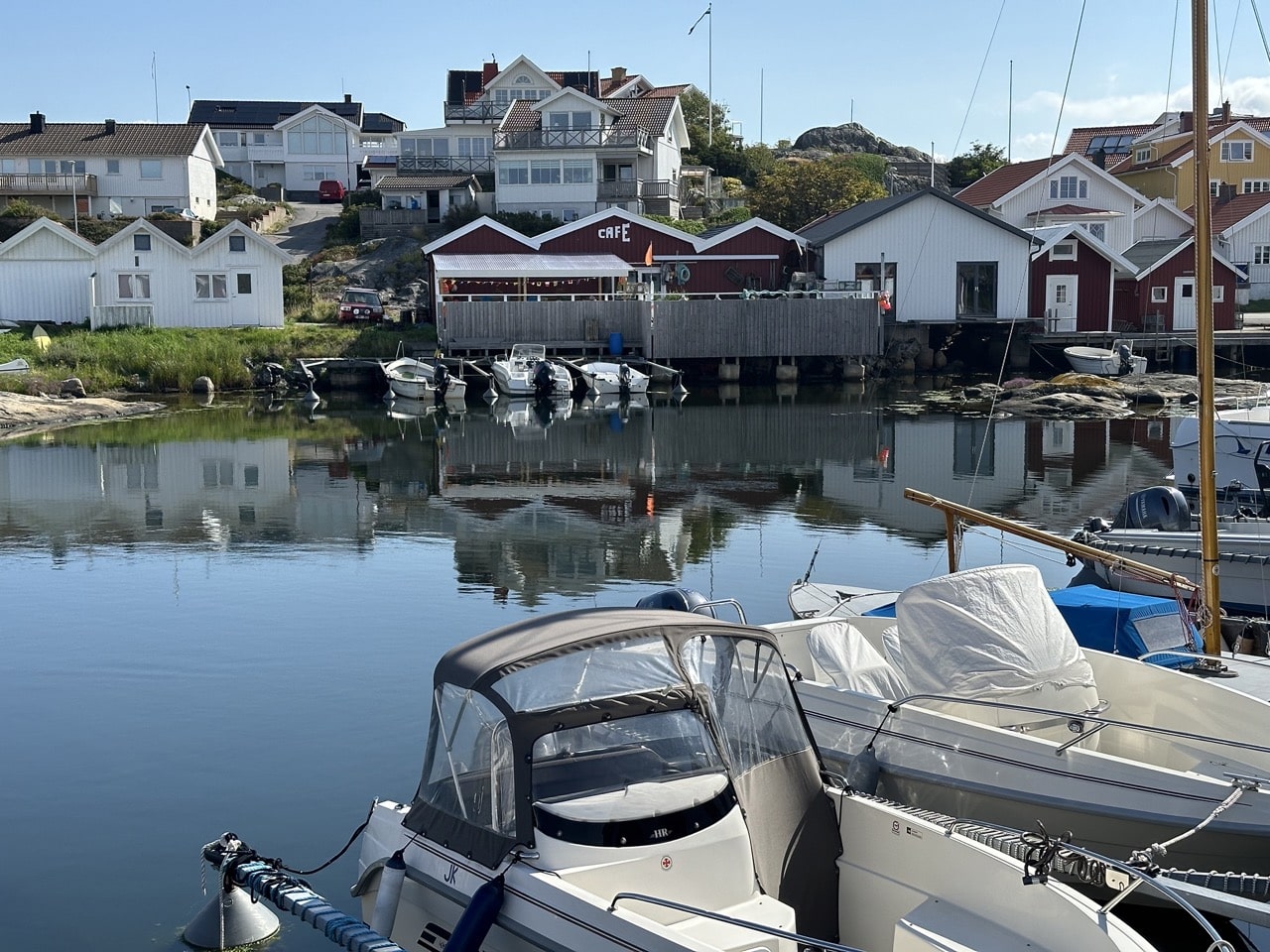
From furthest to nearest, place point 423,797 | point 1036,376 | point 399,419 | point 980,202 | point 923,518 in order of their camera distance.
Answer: point 980,202, point 1036,376, point 399,419, point 923,518, point 423,797

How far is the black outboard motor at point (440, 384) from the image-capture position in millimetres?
48625

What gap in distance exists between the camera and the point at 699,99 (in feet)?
295

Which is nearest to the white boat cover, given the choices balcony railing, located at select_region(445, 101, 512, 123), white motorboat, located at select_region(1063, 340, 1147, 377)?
white motorboat, located at select_region(1063, 340, 1147, 377)

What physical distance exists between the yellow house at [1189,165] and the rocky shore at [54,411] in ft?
169

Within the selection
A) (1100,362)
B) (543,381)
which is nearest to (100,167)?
(543,381)

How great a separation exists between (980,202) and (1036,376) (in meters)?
15.2

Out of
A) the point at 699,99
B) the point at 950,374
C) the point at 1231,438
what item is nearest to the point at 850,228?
the point at 950,374

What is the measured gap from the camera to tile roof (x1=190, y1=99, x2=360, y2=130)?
9196 cm

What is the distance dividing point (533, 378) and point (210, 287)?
48.1ft

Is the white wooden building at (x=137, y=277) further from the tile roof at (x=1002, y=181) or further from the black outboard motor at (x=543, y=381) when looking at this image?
the tile roof at (x=1002, y=181)

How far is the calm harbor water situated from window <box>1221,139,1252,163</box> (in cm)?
3790

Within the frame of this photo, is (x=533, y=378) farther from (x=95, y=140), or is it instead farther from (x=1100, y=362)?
(x=95, y=140)

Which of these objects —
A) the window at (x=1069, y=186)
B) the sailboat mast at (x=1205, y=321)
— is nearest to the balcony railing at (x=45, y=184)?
the window at (x=1069, y=186)

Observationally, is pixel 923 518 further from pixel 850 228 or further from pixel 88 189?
pixel 88 189
